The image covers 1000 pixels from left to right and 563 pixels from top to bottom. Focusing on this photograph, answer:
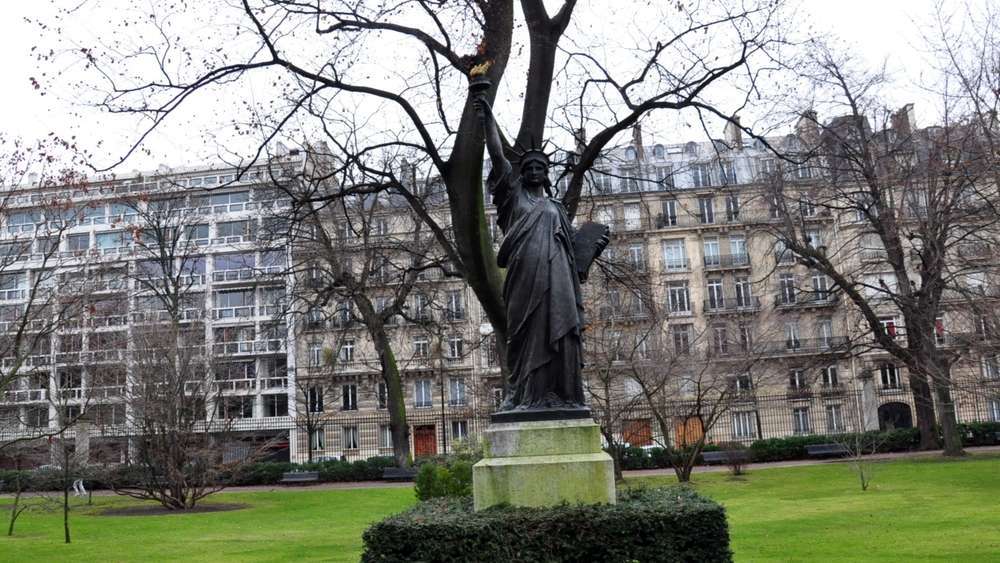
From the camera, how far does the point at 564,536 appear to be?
672 centimetres

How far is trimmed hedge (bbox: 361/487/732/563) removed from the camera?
668 centimetres

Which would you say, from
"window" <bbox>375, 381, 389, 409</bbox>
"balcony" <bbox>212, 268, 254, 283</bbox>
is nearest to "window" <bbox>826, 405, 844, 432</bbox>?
"window" <bbox>375, 381, 389, 409</bbox>

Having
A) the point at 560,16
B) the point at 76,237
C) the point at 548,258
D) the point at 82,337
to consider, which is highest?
the point at 76,237

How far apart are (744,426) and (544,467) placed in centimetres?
3976

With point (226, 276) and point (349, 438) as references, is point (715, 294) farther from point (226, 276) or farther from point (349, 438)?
point (226, 276)

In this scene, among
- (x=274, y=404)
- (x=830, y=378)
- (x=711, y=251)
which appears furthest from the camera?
(x=274, y=404)

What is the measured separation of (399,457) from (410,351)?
18.6 metres

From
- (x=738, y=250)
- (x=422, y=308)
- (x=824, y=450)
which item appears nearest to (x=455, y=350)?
(x=422, y=308)

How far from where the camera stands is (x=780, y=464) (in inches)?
1259

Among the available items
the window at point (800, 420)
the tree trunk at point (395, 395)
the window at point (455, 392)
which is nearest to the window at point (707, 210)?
the window at point (800, 420)

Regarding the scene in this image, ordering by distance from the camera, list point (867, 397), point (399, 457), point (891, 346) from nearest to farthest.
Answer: point (891, 346) < point (399, 457) < point (867, 397)

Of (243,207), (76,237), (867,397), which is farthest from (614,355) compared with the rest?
(76,237)

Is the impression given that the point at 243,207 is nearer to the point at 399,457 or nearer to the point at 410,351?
the point at 410,351

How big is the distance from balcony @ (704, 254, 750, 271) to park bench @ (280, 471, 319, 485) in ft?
92.5
